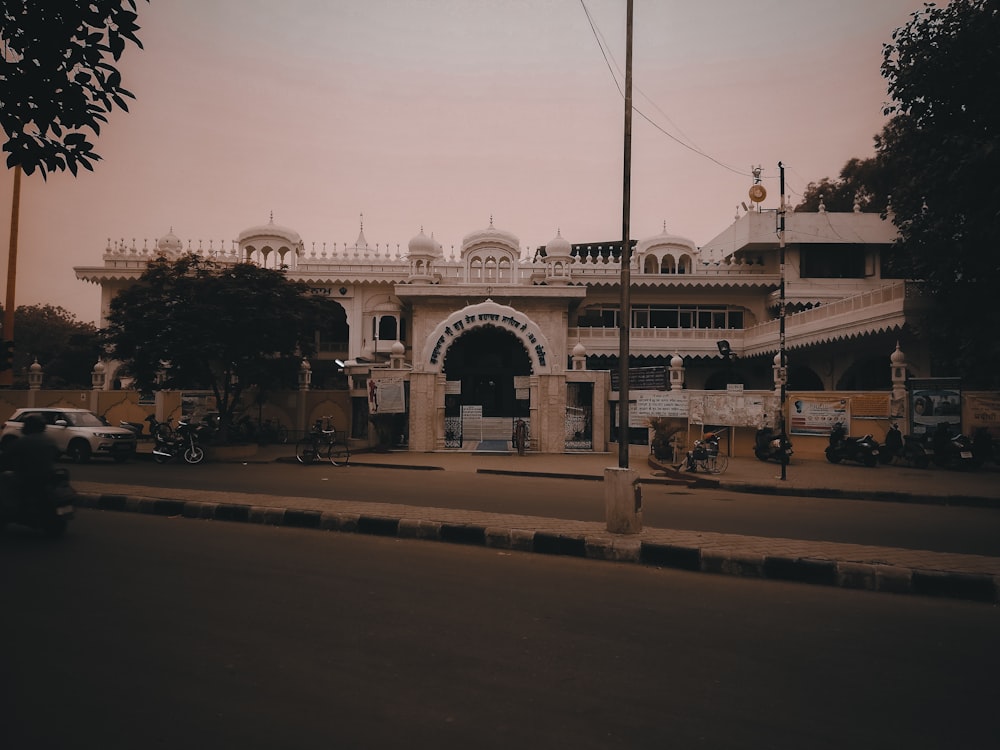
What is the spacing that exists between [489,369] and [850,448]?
Answer: 1526 centimetres

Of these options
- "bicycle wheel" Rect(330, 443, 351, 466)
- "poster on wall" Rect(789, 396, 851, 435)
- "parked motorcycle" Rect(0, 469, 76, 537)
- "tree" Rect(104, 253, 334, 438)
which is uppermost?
"tree" Rect(104, 253, 334, 438)

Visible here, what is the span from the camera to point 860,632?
4621 mm

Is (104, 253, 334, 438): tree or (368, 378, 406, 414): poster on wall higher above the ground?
(104, 253, 334, 438): tree

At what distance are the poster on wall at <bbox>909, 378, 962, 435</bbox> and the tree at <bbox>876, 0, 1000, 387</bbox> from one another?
800 millimetres

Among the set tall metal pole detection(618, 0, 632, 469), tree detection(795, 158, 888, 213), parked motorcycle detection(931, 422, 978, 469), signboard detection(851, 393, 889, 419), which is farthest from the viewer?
tree detection(795, 158, 888, 213)

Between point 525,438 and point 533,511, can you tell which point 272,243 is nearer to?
point 525,438

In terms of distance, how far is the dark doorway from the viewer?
29.8 metres

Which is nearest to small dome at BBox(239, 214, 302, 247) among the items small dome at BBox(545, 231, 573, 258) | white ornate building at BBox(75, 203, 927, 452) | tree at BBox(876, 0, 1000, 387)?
white ornate building at BBox(75, 203, 927, 452)

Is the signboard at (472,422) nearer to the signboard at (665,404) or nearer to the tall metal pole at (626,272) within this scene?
the signboard at (665,404)

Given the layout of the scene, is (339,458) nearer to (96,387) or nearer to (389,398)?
(389,398)

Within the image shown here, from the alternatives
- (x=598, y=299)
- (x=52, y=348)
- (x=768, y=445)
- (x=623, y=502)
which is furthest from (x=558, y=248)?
(x=52, y=348)

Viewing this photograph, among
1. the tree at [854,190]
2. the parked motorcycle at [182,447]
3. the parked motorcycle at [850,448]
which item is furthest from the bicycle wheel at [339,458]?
the tree at [854,190]

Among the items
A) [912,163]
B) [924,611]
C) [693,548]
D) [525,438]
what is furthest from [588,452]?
[924,611]

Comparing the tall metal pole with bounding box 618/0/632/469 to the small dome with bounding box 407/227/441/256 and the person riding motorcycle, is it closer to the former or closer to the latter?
the person riding motorcycle
